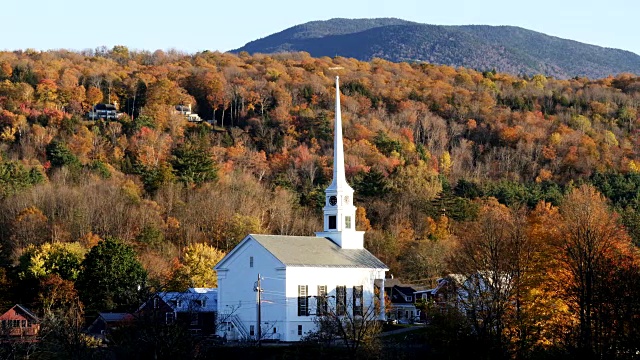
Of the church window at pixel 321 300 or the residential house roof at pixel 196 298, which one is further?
the residential house roof at pixel 196 298

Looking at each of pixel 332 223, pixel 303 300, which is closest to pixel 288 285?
pixel 303 300

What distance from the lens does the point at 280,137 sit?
14600 centimetres

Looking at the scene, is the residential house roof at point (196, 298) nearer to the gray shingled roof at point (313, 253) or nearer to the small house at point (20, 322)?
the gray shingled roof at point (313, 253)

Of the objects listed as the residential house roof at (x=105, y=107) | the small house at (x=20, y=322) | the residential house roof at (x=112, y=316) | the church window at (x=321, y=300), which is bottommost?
the small house at (x=20, y=322)

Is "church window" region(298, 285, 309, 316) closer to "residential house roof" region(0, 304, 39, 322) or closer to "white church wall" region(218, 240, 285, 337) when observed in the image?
"white church wall" region(218, 240, 285, 337)

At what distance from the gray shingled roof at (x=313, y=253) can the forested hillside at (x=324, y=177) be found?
548 cm

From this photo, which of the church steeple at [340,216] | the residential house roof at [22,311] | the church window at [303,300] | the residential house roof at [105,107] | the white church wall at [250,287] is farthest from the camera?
the residential house roof at [105,107]

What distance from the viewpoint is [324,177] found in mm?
127438

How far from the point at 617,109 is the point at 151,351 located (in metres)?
125

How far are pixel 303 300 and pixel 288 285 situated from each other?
4.78 ft

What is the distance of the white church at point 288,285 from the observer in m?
65.5

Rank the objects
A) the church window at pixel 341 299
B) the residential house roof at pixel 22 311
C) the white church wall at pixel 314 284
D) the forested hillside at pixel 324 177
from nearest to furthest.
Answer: the forested hillside at pixel 324 177
the white church wall at pixel 314 284
the church window at pixel 341 299
the residential house roof at pixel 22 311

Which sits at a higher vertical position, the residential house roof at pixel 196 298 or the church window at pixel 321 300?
the church window at pixel 321 300

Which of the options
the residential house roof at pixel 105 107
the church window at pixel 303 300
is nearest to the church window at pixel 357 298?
the church window at pixel 303 300
